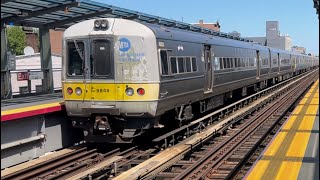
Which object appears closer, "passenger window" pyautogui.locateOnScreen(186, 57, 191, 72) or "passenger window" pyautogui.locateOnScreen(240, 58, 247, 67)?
"passenger window" pyautogui.locateOnScreen(186, 57, 191, 72)

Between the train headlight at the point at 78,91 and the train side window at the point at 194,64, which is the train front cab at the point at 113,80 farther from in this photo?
the train side window at the point at 194,64

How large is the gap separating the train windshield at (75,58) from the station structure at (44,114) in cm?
88

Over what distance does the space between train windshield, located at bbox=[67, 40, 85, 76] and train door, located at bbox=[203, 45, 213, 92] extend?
447 centimetres

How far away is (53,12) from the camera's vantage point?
1120cm

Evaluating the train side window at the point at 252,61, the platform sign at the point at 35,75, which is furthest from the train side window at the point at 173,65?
the train side window at the point at 252,61

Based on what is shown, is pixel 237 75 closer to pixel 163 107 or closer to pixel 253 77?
pixel 253 77

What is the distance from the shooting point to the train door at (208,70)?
12.5 m

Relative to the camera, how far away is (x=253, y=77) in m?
21.0

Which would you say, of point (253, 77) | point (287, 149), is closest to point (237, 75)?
point (253, 77)

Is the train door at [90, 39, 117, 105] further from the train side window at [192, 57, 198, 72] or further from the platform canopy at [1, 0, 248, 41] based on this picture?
the train side window at [192, 57, 198, 72]

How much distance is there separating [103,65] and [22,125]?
2074 millimetres

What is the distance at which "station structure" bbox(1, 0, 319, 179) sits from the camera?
7785mm

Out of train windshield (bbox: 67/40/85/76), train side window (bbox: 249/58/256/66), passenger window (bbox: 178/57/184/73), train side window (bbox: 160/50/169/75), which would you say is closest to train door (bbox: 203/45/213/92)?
passenger window (bbox: 178/57/184/73)

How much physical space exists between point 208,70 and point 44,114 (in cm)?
561
